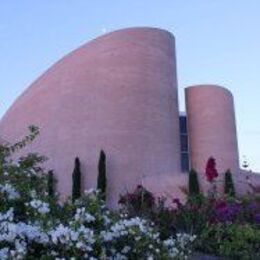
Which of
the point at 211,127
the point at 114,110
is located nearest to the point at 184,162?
the point at 211,127

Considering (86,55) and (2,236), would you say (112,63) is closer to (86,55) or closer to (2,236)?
(86,55)

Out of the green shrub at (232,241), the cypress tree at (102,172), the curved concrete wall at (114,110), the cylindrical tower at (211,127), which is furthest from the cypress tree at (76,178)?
the green shrub at (232,241)

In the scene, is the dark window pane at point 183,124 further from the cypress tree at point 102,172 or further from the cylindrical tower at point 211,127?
the cypress tree at point 102,172

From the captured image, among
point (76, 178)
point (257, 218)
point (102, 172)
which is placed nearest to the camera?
point (257, 218)

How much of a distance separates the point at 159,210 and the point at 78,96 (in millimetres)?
20348

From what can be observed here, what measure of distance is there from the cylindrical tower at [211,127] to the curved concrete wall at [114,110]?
120cm

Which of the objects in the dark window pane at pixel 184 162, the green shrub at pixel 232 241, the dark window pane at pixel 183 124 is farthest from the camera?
the dark window pane at pixel 183 124

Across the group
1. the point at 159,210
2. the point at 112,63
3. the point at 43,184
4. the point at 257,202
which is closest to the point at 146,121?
the point at 112,63

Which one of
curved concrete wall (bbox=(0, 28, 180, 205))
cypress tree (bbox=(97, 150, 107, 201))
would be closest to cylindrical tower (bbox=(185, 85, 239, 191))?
curved concrete wall (bbox=(0, 28, 180, 205))

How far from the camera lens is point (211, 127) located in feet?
92.8

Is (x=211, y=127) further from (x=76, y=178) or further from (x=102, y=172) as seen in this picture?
(x=76, y=178)

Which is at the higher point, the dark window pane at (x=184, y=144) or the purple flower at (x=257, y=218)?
the dark window pane at (x=184, y=144)

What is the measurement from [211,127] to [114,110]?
169 inches

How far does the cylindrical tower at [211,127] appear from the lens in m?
27.9
